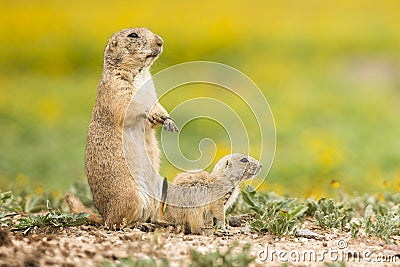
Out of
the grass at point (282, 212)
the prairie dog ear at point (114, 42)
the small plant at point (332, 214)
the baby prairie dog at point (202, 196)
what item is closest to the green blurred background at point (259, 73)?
the grass at point (282, 212)

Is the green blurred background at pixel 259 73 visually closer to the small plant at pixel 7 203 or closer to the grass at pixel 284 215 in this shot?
the grass at pixel 284 215

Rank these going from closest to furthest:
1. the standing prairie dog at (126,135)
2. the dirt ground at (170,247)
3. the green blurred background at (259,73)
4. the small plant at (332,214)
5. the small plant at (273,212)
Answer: the dirt ground at (170,247) < the small plant at (273,212) < the standing prairie dog at (126,135) < the small plant at (332,214) < the green blurred background at (259,73)

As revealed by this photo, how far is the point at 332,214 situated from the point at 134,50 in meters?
2.44

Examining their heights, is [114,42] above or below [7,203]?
above

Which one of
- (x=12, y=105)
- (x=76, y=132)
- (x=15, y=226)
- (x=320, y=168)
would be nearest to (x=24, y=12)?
(x=12, y=105)

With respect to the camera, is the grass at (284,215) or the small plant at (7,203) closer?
the grass at (284,215)

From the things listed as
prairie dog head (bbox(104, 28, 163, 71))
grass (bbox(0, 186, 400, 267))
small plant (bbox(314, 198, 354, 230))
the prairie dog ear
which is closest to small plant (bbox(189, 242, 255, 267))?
grass (bbox(0, 186, 400, 267))

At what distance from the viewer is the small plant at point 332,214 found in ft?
21.7

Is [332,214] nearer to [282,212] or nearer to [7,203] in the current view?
[282,212]

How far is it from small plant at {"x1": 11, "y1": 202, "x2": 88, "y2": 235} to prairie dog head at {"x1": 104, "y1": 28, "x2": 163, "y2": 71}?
1482 mm

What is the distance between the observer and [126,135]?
6.46m

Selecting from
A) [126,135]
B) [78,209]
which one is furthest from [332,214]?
[78,209]

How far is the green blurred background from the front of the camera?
12836mm

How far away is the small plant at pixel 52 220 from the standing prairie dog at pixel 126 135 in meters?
0.22
